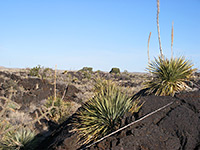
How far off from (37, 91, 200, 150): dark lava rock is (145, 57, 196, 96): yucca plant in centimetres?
146

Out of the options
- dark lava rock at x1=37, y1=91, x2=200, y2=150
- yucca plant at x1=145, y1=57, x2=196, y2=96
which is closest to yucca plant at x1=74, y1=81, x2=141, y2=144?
dark lava rock at x1=37, y1=91, x2=200, y2=150

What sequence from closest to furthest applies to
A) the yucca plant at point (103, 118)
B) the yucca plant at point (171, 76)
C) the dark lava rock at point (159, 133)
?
1. the dark lava rock at point (159, 133)
2. the yucca plant at point (103, 118)
3. the yucca plant at point (171, 76)

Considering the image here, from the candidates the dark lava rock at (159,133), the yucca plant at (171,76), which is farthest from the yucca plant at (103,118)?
the yucca plant at (171,76)

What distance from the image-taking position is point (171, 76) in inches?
327

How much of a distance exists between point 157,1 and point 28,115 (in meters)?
10.1

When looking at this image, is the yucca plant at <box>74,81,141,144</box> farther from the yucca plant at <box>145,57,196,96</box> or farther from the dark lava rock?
the yucca plant at <box>145,57,196,96</box>

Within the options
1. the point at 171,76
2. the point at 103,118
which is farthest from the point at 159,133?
the point at 171,76

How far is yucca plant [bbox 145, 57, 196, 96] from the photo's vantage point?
8180 millimetres

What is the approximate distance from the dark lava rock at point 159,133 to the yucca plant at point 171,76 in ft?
4.79

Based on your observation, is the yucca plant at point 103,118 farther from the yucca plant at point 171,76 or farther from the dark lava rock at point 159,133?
the yucca plant at point 171,76

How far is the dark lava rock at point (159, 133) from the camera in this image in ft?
17.3

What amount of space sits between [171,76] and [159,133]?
3378 millimetres

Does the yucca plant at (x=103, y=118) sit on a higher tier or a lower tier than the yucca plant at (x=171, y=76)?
lower

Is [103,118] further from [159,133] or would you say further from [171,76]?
[171,76]
